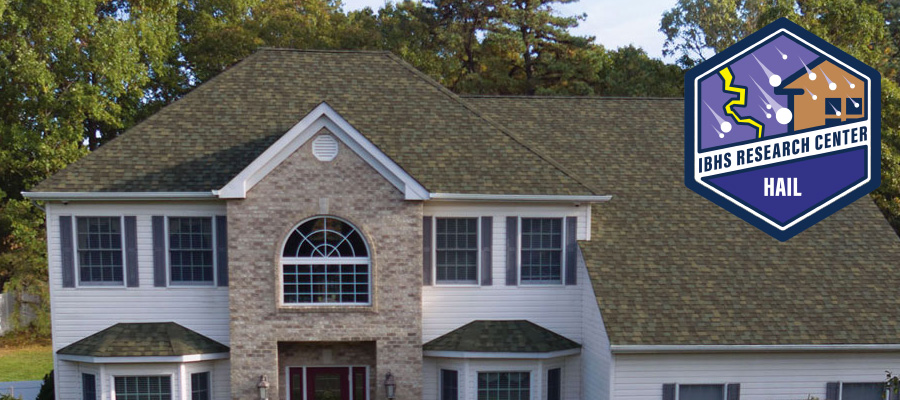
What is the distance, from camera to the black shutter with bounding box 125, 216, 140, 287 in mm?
14367

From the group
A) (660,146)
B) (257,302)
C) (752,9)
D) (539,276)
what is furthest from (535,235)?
(752,9)

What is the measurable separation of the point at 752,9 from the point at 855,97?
22.6 m

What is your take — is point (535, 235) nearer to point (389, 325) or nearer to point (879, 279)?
point (389, 325)

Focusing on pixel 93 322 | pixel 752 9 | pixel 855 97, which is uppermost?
pixel 752 9

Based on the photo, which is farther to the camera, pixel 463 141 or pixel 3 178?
pixel 3 178

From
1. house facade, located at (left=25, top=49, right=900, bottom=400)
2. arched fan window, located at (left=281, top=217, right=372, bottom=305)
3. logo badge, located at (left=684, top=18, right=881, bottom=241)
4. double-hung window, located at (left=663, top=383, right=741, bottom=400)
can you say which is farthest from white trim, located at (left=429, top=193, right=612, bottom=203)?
double-hung window, located at (left=663, top=383, right=741, bottom=400)

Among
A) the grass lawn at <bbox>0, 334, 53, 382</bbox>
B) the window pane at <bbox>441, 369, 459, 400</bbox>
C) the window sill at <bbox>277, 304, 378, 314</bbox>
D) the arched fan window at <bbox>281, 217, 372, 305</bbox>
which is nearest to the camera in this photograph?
the window sill at <bbox>277, 304, 378, 314</bbox>

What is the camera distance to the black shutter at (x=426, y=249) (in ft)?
48.3

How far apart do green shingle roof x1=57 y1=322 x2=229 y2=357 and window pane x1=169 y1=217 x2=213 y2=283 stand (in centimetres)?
114

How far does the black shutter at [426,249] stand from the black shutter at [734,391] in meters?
6.82

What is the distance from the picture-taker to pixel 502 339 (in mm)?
14383

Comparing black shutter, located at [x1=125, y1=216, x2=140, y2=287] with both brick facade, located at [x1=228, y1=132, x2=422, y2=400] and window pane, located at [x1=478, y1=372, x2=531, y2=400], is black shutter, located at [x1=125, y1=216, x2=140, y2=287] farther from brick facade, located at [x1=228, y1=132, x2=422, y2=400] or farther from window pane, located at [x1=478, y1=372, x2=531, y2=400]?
window pane, located at [x1=478, y1=372, x2=531, y2=400]

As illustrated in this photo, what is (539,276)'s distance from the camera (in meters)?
15.1

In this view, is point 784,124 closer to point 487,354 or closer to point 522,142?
point 522,142
